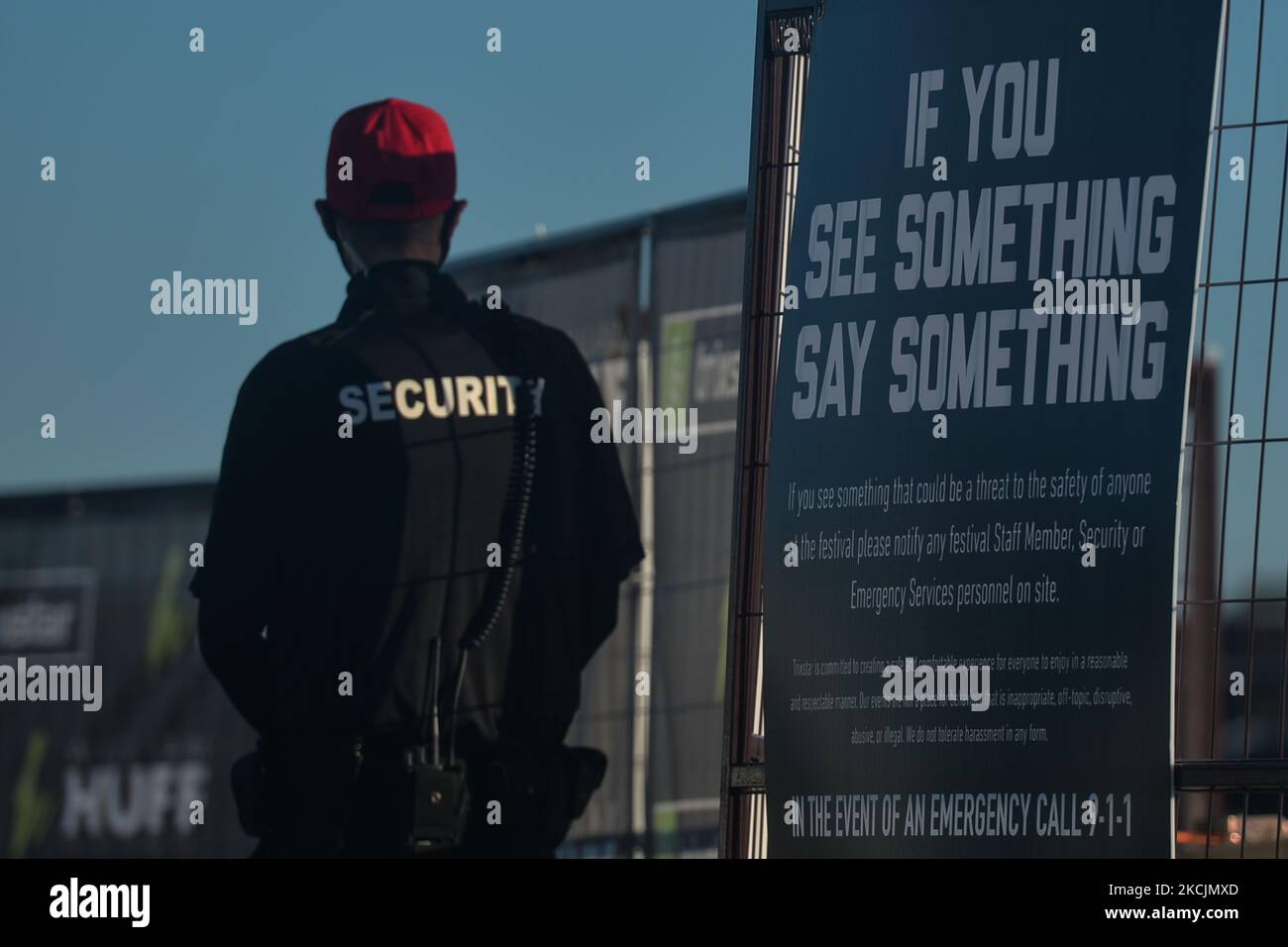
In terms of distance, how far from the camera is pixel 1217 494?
243 inches

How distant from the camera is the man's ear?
22.6 feet

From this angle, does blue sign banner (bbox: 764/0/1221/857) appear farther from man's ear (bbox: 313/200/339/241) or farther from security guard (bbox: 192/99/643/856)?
man's ear (bbox: 313/200/339/241)

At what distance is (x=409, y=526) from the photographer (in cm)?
668

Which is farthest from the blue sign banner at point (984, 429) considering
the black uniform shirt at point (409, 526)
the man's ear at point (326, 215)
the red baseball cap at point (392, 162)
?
the man's ear at point (326, 215)

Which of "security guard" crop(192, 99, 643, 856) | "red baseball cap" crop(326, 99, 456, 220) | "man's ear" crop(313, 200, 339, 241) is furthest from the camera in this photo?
"man's ear" crop(313, 200, 339, 241)

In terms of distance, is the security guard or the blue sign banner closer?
the blue sign banner

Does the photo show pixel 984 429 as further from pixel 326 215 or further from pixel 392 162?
pixel 326 215

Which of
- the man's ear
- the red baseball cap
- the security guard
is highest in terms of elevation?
the red baseball cap

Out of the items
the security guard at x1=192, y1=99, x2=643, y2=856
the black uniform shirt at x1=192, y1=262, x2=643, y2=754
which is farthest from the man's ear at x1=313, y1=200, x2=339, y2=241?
the black uniform shirt at x1=192, y1=262, x2=643, y2=754
